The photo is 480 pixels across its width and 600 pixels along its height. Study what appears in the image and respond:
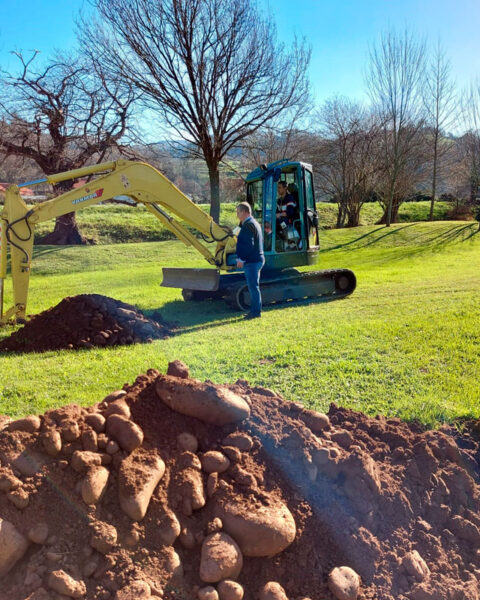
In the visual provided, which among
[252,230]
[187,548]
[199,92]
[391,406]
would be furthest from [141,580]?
→ [199,92]

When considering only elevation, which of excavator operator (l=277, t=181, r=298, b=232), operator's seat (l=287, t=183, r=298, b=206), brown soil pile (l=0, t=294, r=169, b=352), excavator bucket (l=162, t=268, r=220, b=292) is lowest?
brown soil pile (l=0, t=294, r=169, b=352)

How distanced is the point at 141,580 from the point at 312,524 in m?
0.96

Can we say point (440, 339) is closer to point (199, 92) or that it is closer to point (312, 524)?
point (312, 524)

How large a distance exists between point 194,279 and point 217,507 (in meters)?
7.55

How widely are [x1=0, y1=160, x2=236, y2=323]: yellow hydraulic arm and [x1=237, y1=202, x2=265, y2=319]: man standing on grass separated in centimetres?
153

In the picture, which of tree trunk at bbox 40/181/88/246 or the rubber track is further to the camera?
tree trunk at bbox 40/181/88/246

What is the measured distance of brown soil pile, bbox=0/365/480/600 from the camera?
2.19 metres

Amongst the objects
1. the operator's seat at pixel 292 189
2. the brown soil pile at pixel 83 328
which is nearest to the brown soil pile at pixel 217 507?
the brown soil pile at pixel 83 328

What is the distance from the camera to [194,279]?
987 centimetres

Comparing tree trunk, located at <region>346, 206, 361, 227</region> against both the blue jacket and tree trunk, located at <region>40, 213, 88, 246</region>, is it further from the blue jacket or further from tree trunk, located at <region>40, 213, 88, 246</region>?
the blue jacket

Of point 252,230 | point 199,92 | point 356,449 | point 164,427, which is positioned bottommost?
point 356,449

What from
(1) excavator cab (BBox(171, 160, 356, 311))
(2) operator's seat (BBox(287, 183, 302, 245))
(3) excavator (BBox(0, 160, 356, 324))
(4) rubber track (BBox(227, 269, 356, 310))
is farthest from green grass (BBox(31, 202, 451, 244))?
(2) operator's seat (BBox(287, 183, 302, 245))

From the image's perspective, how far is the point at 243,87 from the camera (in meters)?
18.2

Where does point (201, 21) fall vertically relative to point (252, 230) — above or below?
above
